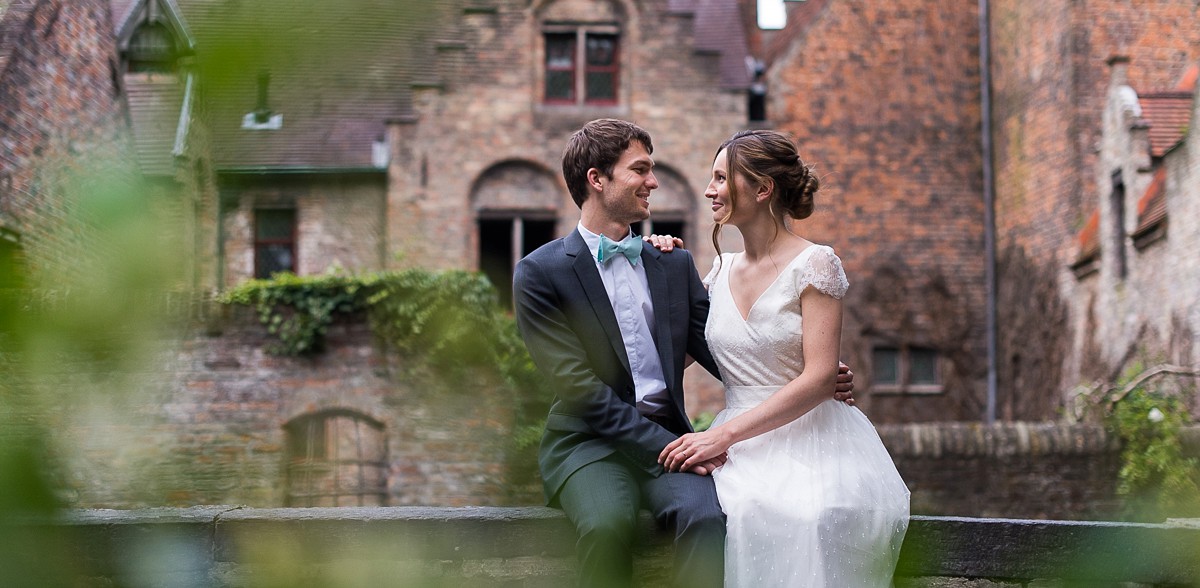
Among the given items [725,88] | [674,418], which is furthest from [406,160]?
[674,418]

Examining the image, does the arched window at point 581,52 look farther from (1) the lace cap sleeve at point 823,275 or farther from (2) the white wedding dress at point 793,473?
(1) the lace cap sleeve at point 823,275

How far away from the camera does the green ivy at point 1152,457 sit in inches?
346

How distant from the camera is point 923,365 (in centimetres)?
1705

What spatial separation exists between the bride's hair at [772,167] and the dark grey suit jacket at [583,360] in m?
A: 0.45

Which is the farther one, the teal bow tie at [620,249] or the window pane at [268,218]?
the teal bow tie at [620,249]

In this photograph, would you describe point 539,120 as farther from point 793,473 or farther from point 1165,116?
point 793,473

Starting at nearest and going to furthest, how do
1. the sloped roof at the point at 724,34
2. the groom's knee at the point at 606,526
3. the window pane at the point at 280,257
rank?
the groom's knee at the point at 606,526
the window pane at the point at 280,257
the sloped roof at the point at 724,34

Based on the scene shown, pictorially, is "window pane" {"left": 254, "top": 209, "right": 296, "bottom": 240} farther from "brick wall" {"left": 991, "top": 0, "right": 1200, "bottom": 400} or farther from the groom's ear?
"brick wall" {"left": 991, "top": 0, "right": 1200, "bottom": 400}

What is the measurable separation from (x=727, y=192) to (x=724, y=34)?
1523cm

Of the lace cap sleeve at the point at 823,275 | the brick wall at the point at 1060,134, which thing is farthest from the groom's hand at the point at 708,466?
the brick wall at the point at 1060,134

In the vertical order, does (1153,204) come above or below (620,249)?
above

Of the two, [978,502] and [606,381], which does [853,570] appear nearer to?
[606,381]

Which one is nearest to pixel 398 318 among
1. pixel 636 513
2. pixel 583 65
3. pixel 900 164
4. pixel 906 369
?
pixel 583 65

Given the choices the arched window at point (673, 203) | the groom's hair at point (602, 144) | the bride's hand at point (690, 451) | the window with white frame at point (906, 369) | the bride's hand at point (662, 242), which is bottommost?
the window with white frame at point (906, 369)
